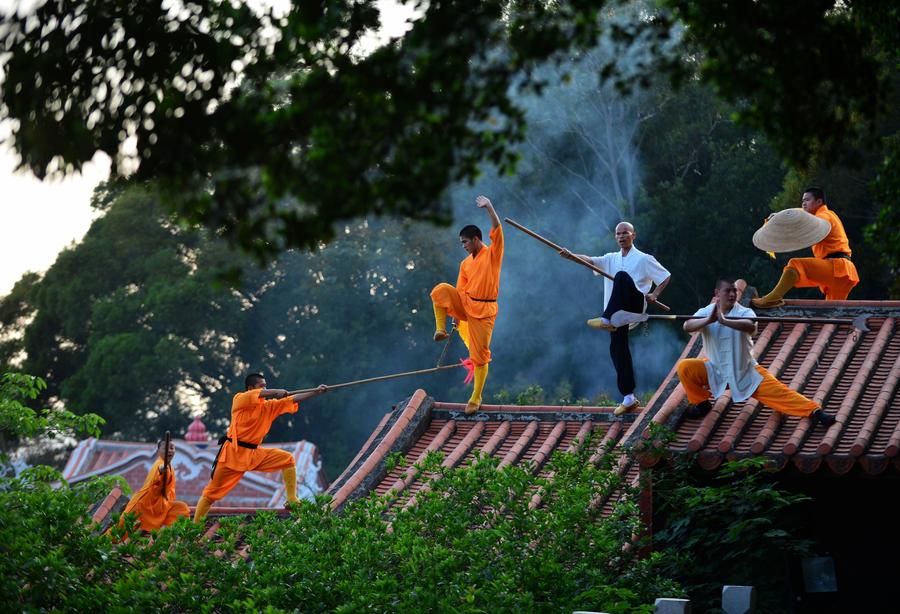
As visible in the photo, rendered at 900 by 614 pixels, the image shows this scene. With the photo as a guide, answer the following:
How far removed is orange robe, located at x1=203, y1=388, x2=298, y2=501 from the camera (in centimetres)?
1060

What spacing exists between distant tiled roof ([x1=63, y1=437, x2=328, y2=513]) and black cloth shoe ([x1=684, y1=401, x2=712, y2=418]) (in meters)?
12.5

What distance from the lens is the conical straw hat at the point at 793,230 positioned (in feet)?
32.4

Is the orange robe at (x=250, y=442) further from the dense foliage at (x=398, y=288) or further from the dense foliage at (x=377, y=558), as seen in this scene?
the dense foliage at (x=398, y=288)

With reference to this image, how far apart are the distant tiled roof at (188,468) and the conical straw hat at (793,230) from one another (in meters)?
12.0

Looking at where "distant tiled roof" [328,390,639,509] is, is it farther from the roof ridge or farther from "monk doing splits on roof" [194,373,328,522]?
the roof ridge

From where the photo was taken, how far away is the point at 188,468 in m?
20.6

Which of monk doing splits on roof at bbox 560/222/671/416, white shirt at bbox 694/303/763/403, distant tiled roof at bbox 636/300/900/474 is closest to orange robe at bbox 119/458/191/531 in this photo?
monk doing splits on roof at bbox 560/222/671/416

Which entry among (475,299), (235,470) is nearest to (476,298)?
(475,299)

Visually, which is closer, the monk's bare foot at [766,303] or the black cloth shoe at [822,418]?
the black cloth shoe at [822,418]

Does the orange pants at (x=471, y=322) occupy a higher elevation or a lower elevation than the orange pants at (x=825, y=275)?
lower

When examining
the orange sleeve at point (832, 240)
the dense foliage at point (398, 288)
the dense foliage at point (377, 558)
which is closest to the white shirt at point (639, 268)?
the orange sleeve at point (832, 240)

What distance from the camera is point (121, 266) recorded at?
94.4 feet

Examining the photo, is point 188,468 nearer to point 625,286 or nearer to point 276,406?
point 276,406

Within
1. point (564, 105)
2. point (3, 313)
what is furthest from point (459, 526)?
point (3, 313)
